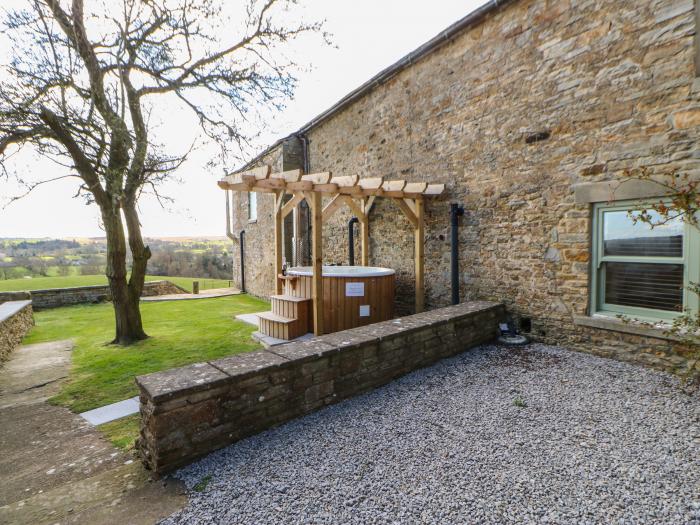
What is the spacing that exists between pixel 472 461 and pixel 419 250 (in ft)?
14.4

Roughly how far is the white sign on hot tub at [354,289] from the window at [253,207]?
7.63 metres

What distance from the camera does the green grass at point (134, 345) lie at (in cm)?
429

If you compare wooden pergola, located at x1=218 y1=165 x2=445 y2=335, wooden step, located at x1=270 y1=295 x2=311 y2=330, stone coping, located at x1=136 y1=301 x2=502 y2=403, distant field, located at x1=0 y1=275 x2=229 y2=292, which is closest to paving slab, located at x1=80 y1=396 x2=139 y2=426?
stone coping, located at x1=136 y1=301 x2=502 y2=403

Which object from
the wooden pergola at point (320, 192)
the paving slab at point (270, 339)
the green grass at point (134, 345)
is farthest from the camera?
the paving slab at point (270, 339)

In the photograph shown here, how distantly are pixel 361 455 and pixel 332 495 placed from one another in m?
0.44

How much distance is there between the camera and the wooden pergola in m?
5.11

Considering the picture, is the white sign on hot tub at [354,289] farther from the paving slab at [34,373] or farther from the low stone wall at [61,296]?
the low stone wall at [61,296]

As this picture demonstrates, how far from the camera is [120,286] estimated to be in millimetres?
6395

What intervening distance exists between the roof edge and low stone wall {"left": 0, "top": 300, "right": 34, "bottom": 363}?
773 cm

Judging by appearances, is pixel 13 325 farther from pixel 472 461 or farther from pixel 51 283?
pixel 51 283

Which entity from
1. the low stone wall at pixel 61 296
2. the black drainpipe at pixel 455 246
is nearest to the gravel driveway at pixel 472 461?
the black drainpipe at pixel 455 246

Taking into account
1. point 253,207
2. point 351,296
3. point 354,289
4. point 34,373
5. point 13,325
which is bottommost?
point 34,373

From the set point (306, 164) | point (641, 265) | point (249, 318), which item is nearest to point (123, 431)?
point (249, 318)

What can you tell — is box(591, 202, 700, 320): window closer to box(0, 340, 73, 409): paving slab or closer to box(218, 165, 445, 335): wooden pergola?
box(218, 165, 445, 335): wooden pergola
